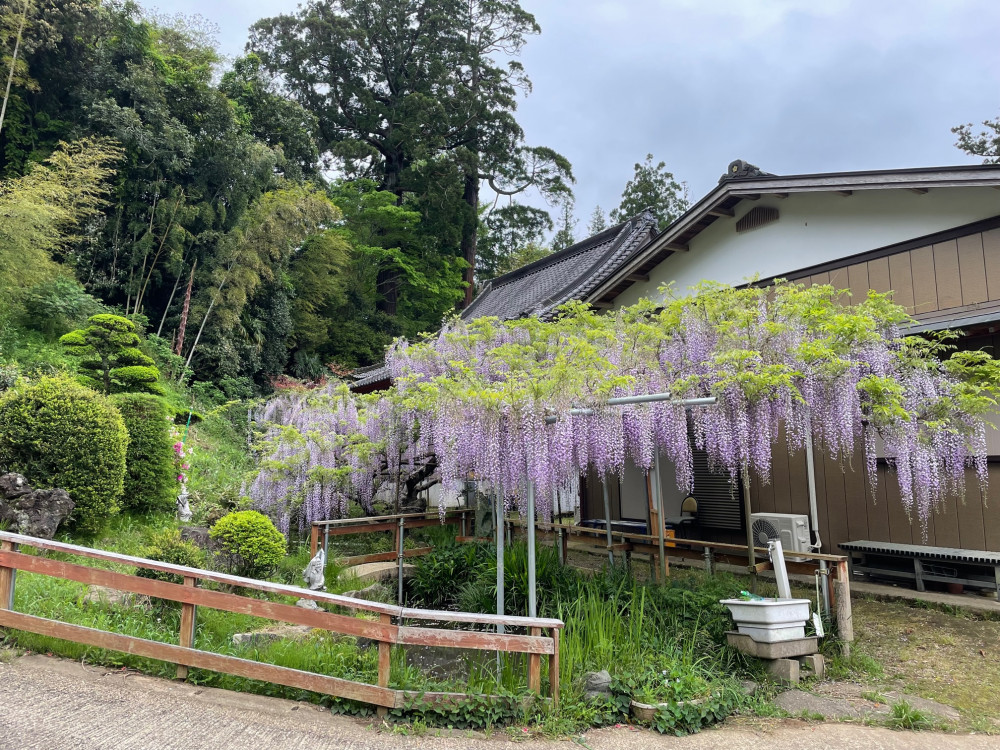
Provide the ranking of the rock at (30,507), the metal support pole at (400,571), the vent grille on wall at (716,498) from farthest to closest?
1. the vent grille on wall at (716,498)
2. the metal support pole at (400,571)
3. the rock at (30,507)

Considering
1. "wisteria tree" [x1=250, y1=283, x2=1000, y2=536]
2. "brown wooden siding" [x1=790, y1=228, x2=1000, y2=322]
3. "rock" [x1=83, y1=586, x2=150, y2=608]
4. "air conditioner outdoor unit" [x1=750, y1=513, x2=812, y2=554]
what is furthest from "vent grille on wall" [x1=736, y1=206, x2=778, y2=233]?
"rock" [x1=83, y1=586, x2=150, y2=608]

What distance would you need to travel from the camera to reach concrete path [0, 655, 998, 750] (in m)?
3.05

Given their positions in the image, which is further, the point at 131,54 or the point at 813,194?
the point at 131,54

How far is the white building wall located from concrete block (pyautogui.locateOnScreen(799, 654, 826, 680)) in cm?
438

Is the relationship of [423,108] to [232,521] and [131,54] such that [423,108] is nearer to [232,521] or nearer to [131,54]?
[131,54]

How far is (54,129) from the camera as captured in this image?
48.0ft

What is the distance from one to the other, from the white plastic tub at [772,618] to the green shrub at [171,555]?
4.39m

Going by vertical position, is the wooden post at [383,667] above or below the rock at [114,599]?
below

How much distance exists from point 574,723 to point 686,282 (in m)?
6.78

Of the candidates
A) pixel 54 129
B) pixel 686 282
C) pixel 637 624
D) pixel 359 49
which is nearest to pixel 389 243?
pixel 359 49

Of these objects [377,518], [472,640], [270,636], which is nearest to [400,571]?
[377,518]

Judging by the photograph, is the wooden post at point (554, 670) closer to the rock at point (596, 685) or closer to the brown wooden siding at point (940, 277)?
the rock at point (596, 685)

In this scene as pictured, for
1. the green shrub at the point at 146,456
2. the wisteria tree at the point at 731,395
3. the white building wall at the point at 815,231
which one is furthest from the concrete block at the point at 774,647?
the green shrub at the point at 146,456

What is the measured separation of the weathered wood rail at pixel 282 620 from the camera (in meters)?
3.59
